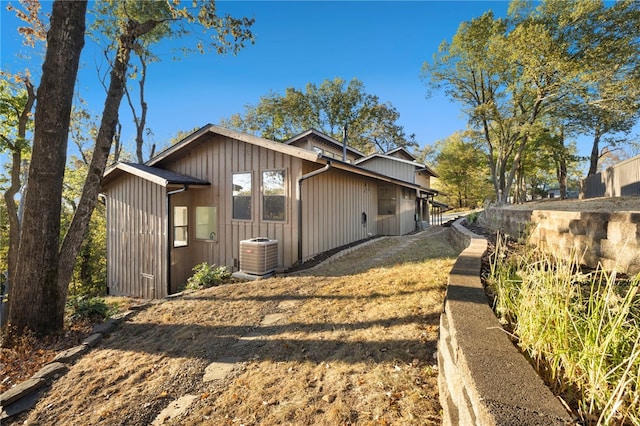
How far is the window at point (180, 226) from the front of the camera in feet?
28.1

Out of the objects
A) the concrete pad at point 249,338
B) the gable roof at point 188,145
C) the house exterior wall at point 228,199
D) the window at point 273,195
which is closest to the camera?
the concrete pad at point 249,338

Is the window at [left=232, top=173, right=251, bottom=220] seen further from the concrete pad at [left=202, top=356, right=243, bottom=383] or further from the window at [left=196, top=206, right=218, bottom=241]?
the concrete pad at [left=202, top=356, right=243, bottom=383]

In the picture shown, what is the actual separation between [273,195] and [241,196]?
1114 mm

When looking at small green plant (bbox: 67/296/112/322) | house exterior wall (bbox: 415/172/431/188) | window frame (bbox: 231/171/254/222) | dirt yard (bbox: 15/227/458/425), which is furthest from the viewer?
house exterior wall (bbox: 415/172/431/188)

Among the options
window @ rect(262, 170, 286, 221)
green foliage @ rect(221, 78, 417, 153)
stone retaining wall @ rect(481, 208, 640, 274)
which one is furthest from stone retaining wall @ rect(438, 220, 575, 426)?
green foliage @ rect(221, 78, 417, 153)

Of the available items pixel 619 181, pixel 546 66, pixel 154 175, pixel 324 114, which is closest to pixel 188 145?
pixel 154 175

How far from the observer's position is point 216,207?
8484 mm

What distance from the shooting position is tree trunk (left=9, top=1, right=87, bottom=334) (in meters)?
3.96

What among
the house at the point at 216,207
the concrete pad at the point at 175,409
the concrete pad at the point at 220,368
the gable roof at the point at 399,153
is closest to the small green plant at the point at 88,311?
the concrete pad at the point at 220,368

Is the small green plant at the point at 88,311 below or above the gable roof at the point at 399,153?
below

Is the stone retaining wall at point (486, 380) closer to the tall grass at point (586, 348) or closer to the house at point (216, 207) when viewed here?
the tall grass at point (586, 348)

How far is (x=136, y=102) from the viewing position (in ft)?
57.5

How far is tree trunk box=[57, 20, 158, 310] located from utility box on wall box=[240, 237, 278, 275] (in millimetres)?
3014

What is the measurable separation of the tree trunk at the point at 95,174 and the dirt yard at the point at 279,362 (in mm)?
1384
